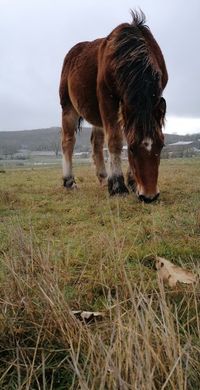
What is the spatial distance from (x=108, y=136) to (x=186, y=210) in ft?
6.02

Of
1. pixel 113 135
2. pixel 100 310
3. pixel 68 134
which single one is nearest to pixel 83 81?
pixel 68 134

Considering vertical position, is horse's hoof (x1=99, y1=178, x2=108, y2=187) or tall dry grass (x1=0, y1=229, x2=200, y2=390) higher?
→ tall dry grass (x1=0, y1=229, x2=200, y2=390)

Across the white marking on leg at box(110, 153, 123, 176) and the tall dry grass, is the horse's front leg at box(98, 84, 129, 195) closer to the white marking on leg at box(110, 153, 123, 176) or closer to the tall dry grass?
the white marking on leg at box(110, 153, 123, 176)

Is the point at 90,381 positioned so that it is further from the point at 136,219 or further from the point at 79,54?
the point at 79,54

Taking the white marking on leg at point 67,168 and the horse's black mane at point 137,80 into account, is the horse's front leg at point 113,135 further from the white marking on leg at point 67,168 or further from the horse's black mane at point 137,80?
the white marking on leg at point 67,168

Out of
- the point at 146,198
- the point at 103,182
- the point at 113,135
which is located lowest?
the point at 103,182

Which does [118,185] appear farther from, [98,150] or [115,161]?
[98,150]

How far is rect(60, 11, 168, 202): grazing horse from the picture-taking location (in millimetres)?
5883

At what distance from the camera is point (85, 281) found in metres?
2.78

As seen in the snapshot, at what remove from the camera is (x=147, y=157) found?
19.2 feet

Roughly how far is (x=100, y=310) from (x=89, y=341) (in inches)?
24.2

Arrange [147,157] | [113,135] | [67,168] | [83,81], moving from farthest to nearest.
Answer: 1. [67,168]
2. [83,81]
3. [113,135]
4. [147,157]

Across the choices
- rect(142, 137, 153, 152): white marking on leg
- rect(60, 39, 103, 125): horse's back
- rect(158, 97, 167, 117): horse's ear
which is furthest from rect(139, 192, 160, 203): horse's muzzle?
rect(60, 39, 103, 125): horse's back

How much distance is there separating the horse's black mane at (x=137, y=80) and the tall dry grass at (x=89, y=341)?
3720 millimetres
